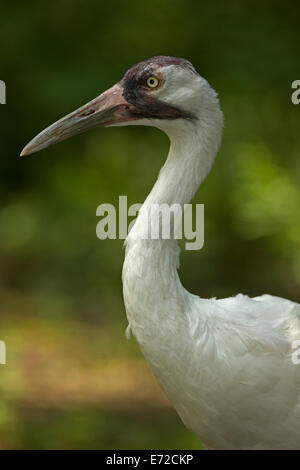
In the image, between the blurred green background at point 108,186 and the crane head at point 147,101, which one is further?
the blurred green background at point 108,186

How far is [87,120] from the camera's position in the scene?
327 centimetres

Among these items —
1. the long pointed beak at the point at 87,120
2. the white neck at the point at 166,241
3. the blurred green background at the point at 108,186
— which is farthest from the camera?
the blurred green background at the point at 108,186

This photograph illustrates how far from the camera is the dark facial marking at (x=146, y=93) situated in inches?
124

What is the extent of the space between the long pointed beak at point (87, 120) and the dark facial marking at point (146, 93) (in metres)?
0.05

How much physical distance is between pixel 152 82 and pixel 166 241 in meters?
0.65

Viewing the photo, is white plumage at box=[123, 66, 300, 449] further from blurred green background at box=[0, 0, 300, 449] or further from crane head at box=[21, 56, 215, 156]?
blurred green background at box=[0, 0, 300, 449]

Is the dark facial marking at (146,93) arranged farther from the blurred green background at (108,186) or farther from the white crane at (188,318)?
the blurred green background at (108,186)

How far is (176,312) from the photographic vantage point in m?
3.15

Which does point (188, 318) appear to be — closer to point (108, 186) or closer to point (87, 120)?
point (87, 120)

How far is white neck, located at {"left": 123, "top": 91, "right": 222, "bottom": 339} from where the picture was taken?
10.3 feet

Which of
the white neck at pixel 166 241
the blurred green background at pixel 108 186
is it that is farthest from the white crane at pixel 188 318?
the blurred green background at pixel 108 186

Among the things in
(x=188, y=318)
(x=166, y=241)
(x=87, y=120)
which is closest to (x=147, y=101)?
(x=87, y=120)

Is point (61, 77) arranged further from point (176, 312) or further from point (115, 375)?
point (176, 312)

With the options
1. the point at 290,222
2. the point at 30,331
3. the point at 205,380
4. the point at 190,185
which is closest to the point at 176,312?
the point at 205,380
